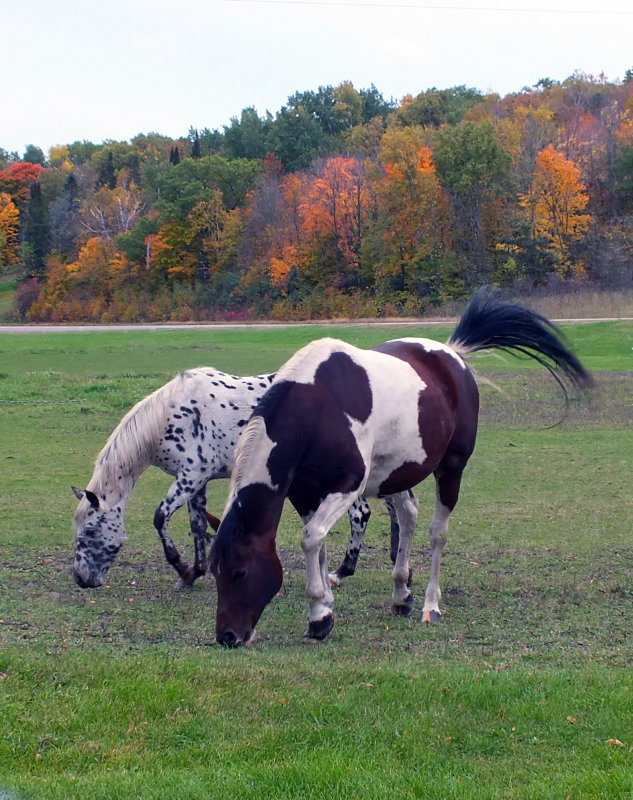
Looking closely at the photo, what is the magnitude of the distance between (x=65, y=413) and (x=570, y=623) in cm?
1338

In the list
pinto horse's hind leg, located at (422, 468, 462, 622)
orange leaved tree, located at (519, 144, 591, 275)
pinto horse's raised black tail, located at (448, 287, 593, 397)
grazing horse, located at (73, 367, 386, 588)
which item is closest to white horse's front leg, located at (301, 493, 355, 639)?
pinto horse's hind leg, located at (422, 468, 462, 622)

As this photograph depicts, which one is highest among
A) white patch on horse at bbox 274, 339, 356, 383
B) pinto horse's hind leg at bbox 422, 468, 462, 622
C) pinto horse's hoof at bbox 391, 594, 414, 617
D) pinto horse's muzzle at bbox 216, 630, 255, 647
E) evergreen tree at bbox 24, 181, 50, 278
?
evergreen tree at bbox 24, 181, 50, 278

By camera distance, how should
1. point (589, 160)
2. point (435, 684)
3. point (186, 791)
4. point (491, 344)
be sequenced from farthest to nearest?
1. point (589, 160)
2. point (491, 344)
3. point (435, 684)
4. point (186, 791)

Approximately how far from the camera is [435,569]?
6547 mm

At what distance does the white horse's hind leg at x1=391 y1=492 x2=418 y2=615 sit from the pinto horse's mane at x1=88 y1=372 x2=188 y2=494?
7.02 feet

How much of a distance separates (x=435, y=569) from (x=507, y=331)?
2378 millimetres

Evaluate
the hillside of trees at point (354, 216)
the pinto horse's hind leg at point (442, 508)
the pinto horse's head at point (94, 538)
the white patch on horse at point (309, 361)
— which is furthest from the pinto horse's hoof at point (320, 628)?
the hillside of trees at point (354, 216)

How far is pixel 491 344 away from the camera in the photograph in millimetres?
7820

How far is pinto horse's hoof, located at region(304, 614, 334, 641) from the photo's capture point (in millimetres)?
5645

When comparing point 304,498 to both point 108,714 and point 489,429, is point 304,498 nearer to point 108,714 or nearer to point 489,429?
point 108,714

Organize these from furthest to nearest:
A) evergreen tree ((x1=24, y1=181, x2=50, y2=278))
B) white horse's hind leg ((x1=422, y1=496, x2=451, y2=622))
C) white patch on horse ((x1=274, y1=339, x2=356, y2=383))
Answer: evergreen tree ((x1=24, y1=181, x2=50, y2=278))
white horse's hind leg ((x1=422, y1=496, x2=451, y2=622))
white patch on horse ((x1=274, y1=339, x2=356, y2=383))

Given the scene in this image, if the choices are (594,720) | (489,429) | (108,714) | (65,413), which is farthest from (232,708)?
(65,413)

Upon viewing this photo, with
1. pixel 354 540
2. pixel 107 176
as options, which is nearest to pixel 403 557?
pixel 354 540

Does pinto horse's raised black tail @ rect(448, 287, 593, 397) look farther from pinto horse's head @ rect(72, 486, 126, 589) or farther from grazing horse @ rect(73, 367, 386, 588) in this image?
pinto horse's head @ rect(72, 486, 126, 589)
